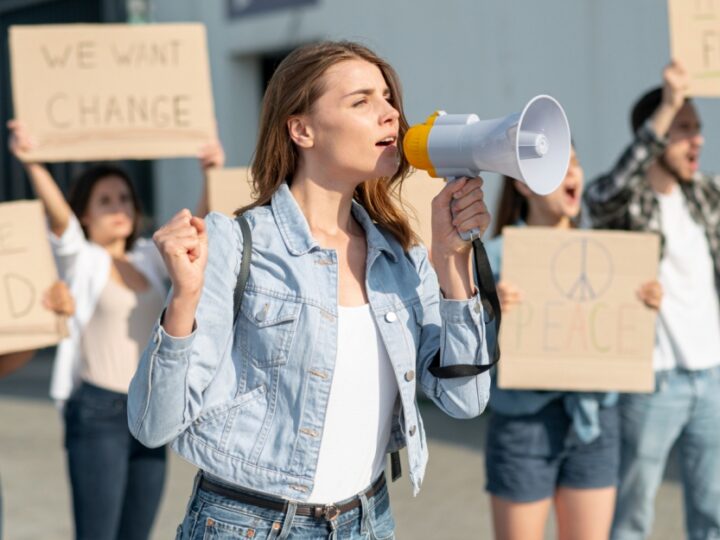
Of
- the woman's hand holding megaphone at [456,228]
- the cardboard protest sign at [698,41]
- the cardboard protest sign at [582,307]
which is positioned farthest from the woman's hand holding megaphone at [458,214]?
the cardboard protest sign at [698,41]

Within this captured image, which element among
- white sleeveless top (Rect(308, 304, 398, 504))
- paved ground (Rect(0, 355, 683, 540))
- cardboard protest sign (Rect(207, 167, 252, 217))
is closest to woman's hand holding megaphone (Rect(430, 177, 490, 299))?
white sleeveless top (Rect(308, 304, 398, 504))

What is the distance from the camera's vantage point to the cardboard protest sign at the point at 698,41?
13.4 feet

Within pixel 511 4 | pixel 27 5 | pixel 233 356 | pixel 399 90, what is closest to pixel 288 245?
pixel 233 356

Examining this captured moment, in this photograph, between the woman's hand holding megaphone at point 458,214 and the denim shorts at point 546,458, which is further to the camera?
the denim shorts at point 546,458

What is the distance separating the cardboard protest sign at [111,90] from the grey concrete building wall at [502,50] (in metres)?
2.08

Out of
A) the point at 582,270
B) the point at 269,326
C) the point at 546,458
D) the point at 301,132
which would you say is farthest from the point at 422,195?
the point at 546,458

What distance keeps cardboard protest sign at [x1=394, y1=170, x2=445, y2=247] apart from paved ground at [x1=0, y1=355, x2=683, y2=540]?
2.55 m

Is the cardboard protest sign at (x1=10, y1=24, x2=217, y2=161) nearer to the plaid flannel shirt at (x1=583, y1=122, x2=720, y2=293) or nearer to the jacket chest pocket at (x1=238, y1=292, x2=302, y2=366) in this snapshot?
the plaid flannel shirt at (x1=583, y1=122, x2=720, y2=293)

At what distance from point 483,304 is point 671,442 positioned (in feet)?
6.29

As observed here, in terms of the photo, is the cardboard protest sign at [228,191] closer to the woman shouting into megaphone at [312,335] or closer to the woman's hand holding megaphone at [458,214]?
the woman shouting into megaphone at [312,335]

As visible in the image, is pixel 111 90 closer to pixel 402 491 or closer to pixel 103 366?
pixel 103 366

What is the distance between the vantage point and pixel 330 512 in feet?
7.66

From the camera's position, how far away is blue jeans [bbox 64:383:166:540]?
3.98m

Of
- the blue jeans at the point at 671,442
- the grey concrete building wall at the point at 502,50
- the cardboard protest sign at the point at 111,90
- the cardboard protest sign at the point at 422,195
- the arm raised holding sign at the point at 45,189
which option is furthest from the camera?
the grey concrete building wall at the point at 502,50
